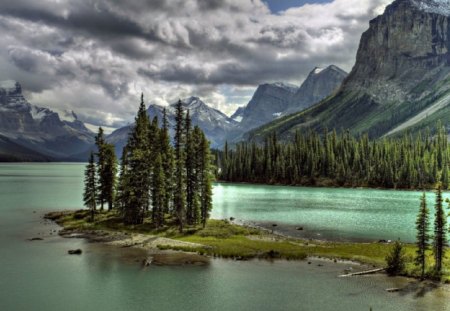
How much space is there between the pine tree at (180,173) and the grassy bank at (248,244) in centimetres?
361

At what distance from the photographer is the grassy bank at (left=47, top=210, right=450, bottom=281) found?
61531 mm

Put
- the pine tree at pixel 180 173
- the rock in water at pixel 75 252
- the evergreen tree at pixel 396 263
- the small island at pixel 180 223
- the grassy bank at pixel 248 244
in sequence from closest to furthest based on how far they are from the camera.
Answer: the evergreen tree at pixel 396 263
the small island at pixel 180 223
the grassy bank at pixel 248 244
the rock in water at pixel 75 252
the pine tree at pixel 180 173

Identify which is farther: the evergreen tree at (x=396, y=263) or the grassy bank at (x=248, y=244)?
the grassy bank at (x=248, y=244)

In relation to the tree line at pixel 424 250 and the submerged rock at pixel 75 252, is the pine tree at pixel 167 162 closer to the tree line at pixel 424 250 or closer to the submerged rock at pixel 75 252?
the submerged rock at pixel 75 252

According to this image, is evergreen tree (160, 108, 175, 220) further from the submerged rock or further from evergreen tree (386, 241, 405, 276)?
evergreen tree (386, 241, 405, 276)

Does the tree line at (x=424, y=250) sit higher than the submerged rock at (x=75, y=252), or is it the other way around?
the tree line at (x=424, y=250)

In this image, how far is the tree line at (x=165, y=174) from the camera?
82.1 m

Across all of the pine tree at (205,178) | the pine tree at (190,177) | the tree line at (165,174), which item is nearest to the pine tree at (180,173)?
the tree line at (165,174)

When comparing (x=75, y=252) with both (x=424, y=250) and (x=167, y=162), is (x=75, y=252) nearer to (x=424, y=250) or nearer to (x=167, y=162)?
(x=167, y=162)

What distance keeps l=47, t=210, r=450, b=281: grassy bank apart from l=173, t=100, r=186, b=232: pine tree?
3612mm

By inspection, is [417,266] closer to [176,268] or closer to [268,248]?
[268,248]

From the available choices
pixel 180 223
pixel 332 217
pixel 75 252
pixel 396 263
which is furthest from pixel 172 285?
pixel 332 217

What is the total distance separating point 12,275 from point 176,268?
20421mm

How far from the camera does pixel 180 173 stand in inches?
3184
